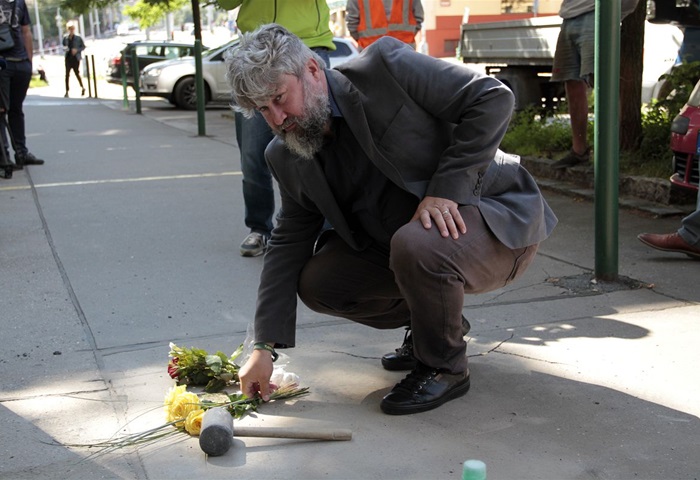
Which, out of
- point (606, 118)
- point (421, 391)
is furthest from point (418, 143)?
point (606, 118)

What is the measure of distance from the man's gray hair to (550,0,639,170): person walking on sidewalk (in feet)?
14.2

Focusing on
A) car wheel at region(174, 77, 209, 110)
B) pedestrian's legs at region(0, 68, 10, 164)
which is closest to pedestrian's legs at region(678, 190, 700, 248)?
pedestrian's legs at region(0, 68, 10, 164)

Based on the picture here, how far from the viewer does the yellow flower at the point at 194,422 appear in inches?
119

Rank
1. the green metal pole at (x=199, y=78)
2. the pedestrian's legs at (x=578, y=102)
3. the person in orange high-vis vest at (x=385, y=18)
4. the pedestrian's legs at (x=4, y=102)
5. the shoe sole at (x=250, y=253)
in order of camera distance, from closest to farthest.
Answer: the shoe sole at (x=250, y=253) < the pedestrian's legs at (x=578, y=102) < the person in orange high-vis vest at (x=385, y=18) < the pedestrian's legs at (x=4, y=102) < the green metal pole at (x=199, y=78)

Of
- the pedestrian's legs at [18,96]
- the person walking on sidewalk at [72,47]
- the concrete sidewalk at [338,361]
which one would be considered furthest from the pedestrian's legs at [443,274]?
the person walking on sidewalk at [72,47]

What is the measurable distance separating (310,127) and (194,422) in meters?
1.03

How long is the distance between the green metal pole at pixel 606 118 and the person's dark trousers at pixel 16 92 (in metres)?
5.99

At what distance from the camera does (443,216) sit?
3.02 metres

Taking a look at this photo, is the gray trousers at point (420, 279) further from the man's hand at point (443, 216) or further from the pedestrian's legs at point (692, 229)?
the pedestrian's legs at point (692, 229)

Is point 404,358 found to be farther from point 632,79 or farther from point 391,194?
point 632,79

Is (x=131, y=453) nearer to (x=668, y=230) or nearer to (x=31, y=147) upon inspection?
(x=668, y=230)

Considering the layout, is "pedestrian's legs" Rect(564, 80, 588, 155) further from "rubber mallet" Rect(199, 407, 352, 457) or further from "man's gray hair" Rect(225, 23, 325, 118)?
"rubber mallet" Rect(199, 407, 352, 457)

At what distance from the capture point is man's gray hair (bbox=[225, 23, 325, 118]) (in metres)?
2.85

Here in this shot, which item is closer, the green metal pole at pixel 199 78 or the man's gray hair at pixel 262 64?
the man's gray hair at pixel 262 64
